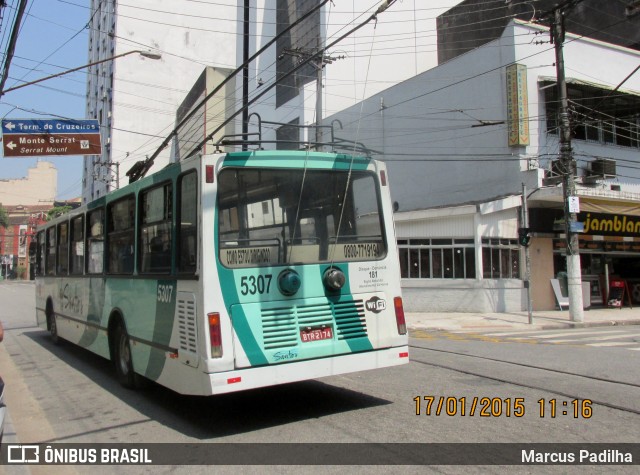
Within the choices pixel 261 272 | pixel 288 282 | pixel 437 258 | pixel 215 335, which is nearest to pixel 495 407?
pixel 288 282

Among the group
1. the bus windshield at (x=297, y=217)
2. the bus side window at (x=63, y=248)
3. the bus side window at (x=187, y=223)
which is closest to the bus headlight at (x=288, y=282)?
the bus windshield at (x=297, y=217)

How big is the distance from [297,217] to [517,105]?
56.5 ft

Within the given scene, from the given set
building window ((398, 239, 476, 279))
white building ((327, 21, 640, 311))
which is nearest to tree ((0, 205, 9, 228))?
white building ((327, 21, 640, 311))

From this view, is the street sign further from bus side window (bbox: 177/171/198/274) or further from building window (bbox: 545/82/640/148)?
building window (bbox: 545/82/640/148)

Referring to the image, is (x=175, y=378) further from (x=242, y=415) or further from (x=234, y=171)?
(x=234, y=171)

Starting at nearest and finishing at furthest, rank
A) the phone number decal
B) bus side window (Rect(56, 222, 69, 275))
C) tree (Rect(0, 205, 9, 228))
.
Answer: the phone number decal < bus side window (Rect(56, 222, 69, 275)) < tree (Rect(0, 205, 9, 228))

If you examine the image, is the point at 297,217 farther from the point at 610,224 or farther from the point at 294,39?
the point at 294,39

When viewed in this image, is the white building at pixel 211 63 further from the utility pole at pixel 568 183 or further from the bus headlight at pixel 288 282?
the bus headlight at pixel 288 282

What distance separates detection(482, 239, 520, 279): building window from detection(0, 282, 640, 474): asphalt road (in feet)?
35.2

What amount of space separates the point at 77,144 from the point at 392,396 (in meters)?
13.8

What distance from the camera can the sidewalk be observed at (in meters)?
16.9

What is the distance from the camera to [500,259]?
2098 centimetres

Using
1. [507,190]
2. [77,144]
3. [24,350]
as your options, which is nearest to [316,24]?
[507,190]

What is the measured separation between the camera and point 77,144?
55.4 feet
